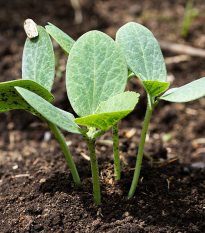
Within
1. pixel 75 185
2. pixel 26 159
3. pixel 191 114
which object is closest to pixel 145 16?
pixel 191 114

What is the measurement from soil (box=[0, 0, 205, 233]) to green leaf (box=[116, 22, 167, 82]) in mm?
474

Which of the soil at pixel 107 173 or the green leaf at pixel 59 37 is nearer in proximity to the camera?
the green leaf at pixel 59 37

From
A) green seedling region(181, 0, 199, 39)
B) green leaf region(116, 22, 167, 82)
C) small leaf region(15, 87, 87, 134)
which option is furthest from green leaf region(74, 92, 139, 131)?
green seedling region(181, 0, 199, 39)

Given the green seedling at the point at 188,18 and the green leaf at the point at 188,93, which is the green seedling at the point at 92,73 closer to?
the green leaf at the point at 188,93

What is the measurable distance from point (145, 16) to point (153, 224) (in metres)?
2.42

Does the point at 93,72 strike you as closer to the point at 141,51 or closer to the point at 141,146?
the point at 141,51

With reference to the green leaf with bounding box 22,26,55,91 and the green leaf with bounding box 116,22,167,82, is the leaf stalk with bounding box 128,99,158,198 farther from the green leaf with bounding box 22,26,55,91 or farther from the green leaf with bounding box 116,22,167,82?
the green leaf with bounding box 22,26,55,91

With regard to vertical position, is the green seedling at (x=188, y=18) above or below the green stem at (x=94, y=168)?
above

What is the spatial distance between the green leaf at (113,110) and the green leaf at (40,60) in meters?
0.27

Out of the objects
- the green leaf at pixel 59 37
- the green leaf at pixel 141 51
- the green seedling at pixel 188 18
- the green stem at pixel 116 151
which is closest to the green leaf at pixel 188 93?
the green leaf at pixel 141 51

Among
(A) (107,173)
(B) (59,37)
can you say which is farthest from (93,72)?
(A) (107,173)

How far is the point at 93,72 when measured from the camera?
93cm

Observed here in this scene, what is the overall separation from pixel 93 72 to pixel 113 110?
210mm

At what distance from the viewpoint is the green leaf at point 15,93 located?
32.7 inches
